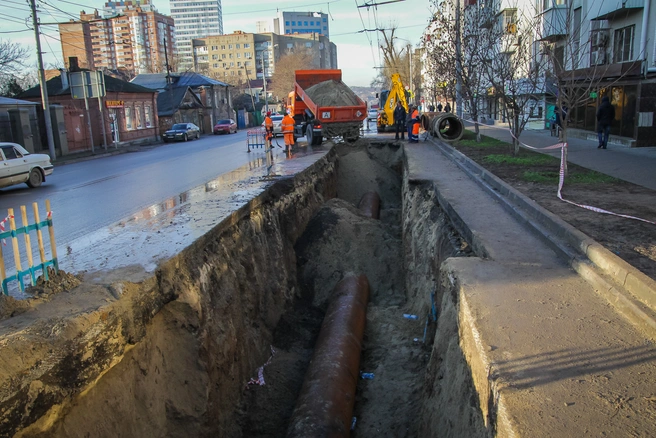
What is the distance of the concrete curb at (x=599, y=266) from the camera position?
394 centimetres

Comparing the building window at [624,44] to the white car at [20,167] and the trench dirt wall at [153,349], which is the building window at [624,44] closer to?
the trench dirt wall at [153,349]

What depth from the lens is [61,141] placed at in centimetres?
2552

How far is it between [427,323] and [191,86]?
45830 millimetres

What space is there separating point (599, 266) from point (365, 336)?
3544 mm

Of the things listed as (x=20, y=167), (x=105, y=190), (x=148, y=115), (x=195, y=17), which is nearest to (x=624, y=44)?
(x=105, y=190)

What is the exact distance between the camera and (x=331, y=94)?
789 inches

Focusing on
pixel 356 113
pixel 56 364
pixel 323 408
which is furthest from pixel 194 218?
pixel 356 113

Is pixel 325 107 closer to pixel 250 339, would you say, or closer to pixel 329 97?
pixel 329 97

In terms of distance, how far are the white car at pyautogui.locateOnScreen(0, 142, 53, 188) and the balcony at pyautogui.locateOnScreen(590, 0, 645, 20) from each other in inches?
741

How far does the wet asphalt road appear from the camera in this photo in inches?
366

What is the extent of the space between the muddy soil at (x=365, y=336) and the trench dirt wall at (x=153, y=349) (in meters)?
0.33

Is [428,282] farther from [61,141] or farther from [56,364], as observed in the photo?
[61,141]

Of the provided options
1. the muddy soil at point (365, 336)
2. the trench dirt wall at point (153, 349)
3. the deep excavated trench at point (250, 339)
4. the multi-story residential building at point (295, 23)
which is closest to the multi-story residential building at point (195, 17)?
the multi-story residential building at point (295, 23)

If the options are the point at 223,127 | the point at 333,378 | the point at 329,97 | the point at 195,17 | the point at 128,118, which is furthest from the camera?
the point at 195,17
